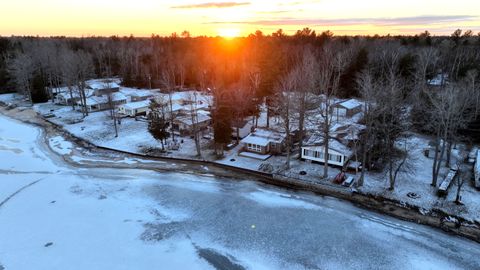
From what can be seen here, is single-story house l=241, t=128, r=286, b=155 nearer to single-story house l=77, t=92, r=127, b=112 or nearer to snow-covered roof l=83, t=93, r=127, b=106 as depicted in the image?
single-story house l=77, t=92, r=127, b=112

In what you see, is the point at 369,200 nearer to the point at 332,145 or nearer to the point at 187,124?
the point at 332,145

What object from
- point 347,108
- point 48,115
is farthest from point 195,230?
point 48,115

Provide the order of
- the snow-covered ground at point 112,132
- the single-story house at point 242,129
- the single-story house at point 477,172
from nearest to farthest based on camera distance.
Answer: the single-story house at point 477,172, the snow-covered ground at point 112,132, the single-story house at point 242,129

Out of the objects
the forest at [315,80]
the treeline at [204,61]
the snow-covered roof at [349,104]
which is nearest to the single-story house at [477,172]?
the forest at [315,80]

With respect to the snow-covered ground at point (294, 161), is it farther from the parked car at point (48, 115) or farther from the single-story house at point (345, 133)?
the single-story house at point (345, 133)

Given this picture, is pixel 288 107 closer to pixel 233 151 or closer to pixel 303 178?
pixel 303 178

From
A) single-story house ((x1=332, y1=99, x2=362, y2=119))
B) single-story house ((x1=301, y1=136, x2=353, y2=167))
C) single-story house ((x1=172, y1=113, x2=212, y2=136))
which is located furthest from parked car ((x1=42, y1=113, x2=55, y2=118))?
single-story house ((x1=332, y1=99, x2=362, y2=119))
